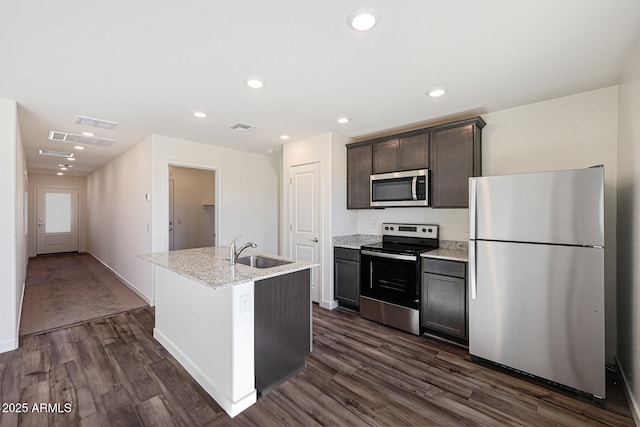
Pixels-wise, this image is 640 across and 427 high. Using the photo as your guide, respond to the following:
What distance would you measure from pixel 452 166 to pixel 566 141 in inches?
39.6

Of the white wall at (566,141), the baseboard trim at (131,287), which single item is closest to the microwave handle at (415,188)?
the white wall at (566,141)

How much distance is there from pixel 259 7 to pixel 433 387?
2812 millimetres

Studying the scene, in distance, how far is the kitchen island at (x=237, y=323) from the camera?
189 centimetres

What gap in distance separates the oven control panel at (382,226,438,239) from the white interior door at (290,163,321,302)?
961 millimetres

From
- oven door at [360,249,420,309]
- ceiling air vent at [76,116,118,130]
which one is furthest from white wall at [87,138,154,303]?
oven door at [360,249,420,309]

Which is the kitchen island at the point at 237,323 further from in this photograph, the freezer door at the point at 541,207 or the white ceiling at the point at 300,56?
the freezer door at the point at 541,207

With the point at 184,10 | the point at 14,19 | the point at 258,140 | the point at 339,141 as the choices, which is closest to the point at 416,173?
the point at 339,141

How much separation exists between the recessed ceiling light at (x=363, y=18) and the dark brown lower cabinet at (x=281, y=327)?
1758 millimetres

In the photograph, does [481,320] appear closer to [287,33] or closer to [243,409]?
[243,409]

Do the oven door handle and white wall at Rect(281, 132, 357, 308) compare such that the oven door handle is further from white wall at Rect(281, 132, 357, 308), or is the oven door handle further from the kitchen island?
the kitchen island

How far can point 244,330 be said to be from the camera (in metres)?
1.92

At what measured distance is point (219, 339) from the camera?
2.00 m

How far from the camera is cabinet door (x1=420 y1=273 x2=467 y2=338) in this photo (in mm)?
2721

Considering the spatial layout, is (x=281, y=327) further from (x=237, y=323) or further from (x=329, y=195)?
(x=329, y=195)
